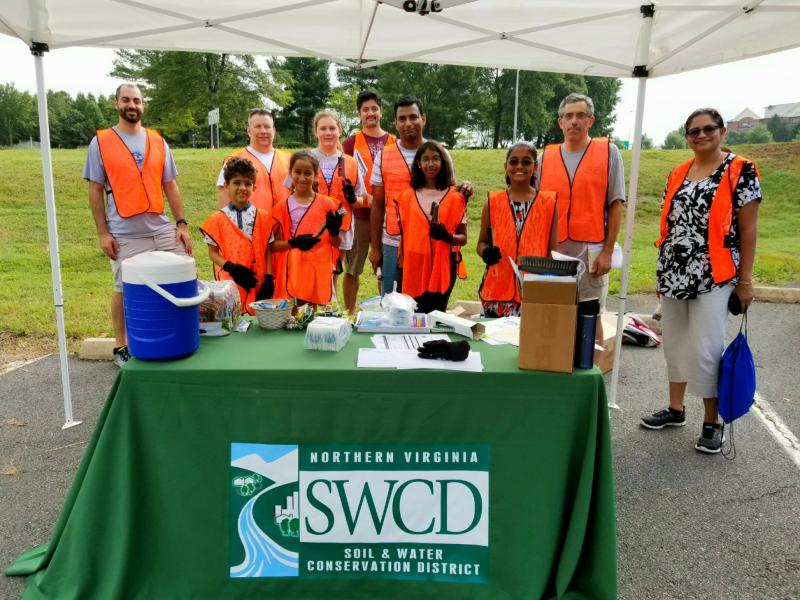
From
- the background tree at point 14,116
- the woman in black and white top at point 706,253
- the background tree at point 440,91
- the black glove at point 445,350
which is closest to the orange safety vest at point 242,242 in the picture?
the black glove at point 445,350

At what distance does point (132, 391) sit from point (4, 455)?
2019mm

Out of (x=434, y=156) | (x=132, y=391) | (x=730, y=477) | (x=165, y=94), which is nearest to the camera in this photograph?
(x=132, y=391)

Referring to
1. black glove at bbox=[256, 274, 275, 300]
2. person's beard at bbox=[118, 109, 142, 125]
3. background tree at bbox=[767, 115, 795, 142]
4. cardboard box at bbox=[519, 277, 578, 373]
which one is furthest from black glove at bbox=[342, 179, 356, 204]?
background tree at bbox=[767, 115, 795, 142]

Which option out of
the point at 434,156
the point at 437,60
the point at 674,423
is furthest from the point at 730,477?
the point at 437,60

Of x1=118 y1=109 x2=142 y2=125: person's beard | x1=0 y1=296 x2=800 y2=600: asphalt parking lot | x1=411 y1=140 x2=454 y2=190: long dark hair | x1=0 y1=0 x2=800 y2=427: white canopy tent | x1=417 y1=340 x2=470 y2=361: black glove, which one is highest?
x1=0 y1=0 x2=800 y2=427: white canopy tent

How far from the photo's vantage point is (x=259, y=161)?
4438 mm

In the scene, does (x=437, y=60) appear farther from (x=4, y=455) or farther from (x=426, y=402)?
(x=4, y=455)

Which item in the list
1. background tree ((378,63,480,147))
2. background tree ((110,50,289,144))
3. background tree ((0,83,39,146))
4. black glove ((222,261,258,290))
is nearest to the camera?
black glove ((222,261,258,290))

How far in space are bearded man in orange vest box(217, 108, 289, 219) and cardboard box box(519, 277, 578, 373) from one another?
2673 millimetres

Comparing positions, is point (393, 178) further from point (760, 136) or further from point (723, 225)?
point (760, 136)

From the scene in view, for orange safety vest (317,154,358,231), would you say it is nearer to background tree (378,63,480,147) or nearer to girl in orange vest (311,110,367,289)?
girl in orange vest (311,110,367,289)

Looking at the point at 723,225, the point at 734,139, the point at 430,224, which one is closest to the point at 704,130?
the point at 723,225

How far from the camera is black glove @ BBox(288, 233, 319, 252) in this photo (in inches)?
137

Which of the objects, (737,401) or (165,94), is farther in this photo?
(165,94)
